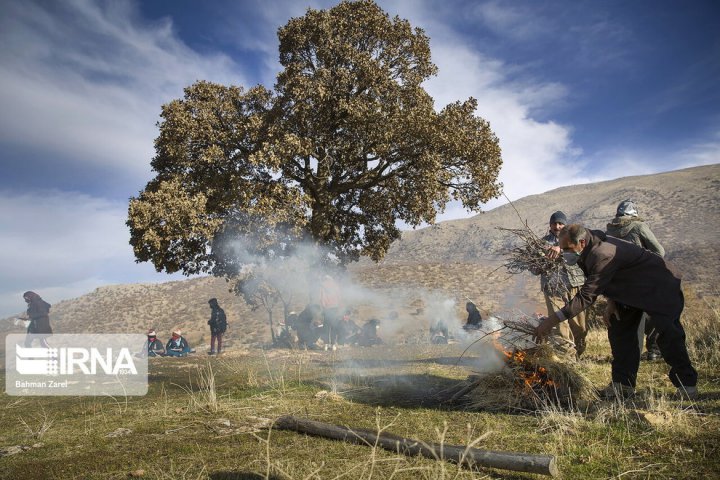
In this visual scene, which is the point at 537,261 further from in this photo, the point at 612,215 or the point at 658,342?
the point at 612,215

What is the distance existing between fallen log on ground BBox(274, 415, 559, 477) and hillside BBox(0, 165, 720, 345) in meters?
12.5

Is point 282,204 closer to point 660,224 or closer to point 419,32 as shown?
point 419,32

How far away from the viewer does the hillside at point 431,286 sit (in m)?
25.8

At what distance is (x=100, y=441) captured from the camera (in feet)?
13.7

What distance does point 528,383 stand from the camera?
4680mm

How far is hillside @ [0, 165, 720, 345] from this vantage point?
25781 millimetres

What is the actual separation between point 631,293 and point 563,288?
1.78 meters

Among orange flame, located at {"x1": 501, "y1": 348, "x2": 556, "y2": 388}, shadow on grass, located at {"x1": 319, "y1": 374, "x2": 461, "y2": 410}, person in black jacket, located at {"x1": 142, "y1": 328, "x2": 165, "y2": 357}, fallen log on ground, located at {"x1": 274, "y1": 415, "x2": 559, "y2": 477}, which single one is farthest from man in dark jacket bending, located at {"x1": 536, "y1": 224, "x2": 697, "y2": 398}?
person in black jacket, located at {"x1": 142, "y1": 328, "x2": 165, "y2": 357}

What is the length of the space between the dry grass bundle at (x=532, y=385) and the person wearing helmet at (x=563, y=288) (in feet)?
4.26

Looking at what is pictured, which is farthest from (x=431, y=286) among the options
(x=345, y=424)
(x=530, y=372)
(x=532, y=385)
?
(x=345, y=424)

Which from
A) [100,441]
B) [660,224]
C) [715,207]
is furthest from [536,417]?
[715,207]

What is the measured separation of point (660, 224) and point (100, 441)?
1897 inches

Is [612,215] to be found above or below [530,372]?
above

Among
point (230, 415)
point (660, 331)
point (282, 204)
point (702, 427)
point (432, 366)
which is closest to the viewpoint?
point (702, 427)
